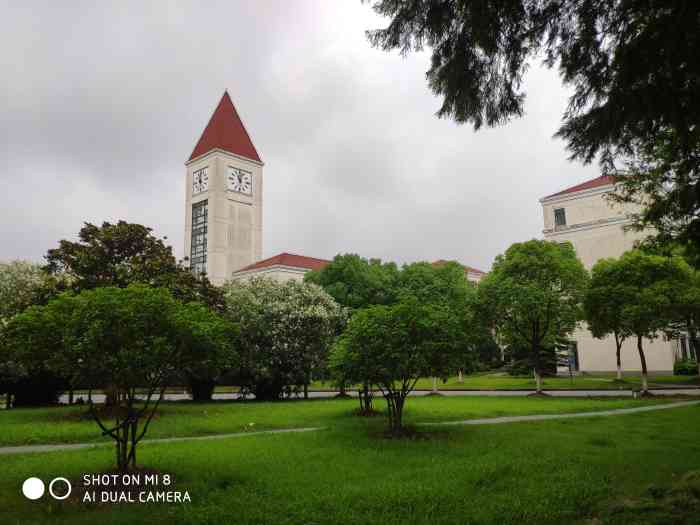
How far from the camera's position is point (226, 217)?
67.6 meters

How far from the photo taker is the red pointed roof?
69000 millimetres

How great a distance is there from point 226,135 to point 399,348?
211 ft

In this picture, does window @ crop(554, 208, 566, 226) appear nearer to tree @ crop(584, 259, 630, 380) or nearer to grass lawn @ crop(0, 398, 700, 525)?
tree @ crop(584, 259, 630, 380)

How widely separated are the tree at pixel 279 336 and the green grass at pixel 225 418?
3.99 meters

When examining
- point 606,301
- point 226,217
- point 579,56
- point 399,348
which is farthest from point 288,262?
point 579,56

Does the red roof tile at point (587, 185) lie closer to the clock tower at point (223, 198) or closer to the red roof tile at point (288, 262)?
the red roof tile at point (288, 262)

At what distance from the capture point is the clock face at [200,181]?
69.4 m

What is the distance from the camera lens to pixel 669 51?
4.69 metres

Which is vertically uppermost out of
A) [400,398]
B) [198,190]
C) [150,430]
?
[198,190]

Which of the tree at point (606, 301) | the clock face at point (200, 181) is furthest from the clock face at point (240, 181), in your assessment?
the tree at point (606, 301)

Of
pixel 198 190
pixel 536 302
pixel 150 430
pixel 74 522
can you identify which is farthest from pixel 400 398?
pixel 198 190

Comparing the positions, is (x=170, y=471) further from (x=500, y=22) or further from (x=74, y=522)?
(x=500, y=22)

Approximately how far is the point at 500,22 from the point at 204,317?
579cm

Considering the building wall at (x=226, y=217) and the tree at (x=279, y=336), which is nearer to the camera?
the tree at (x=279, y=336)
